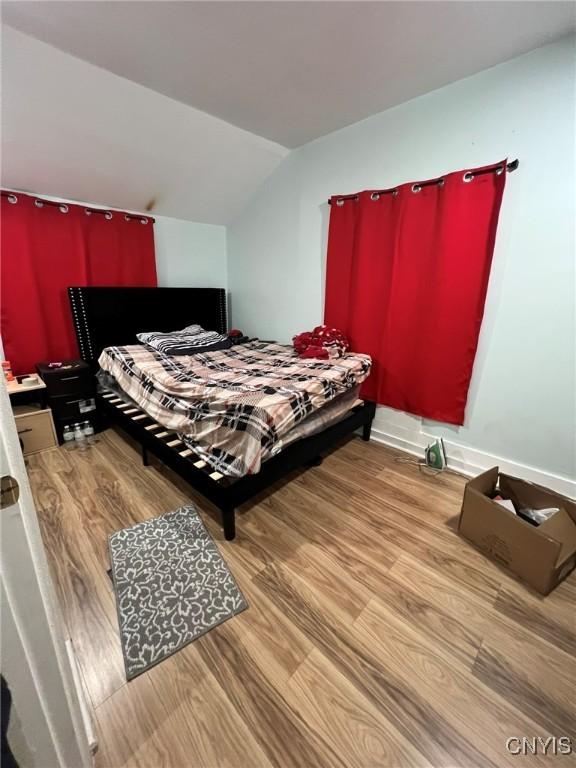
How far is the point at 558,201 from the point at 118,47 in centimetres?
261

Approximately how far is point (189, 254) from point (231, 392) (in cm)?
251

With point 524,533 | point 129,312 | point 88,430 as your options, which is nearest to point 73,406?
point 88,430

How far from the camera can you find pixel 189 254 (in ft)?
11.8

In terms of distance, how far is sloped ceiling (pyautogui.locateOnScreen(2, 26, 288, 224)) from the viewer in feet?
6.18

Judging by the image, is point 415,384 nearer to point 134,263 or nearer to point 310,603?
point 310,603

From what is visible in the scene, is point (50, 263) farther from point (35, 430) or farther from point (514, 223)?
point (514, 223)

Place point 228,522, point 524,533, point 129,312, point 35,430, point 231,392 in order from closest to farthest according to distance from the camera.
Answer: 1. point 524,533
2. point 228,522
3. point 231,392
4. point 35,430
5. point 129,312

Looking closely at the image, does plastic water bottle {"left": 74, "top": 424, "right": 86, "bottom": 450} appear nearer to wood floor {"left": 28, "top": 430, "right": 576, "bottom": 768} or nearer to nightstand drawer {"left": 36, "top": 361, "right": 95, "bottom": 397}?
nightstand drawer {"left": 36, "top": 361, "right": 95, "bottom": 397}

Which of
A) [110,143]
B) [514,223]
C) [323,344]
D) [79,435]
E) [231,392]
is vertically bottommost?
[79,435]

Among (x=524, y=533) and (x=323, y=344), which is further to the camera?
(x=323, y=344)

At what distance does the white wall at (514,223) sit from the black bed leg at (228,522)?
5.19ft

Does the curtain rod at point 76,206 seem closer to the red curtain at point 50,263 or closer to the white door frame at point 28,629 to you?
the red curtain at point 50,263

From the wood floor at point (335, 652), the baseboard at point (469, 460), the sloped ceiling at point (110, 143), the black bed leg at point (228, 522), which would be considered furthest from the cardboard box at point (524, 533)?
the sloped ceiling at point (110, 143)

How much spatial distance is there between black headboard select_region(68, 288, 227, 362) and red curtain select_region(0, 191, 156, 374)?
0.19 metres
